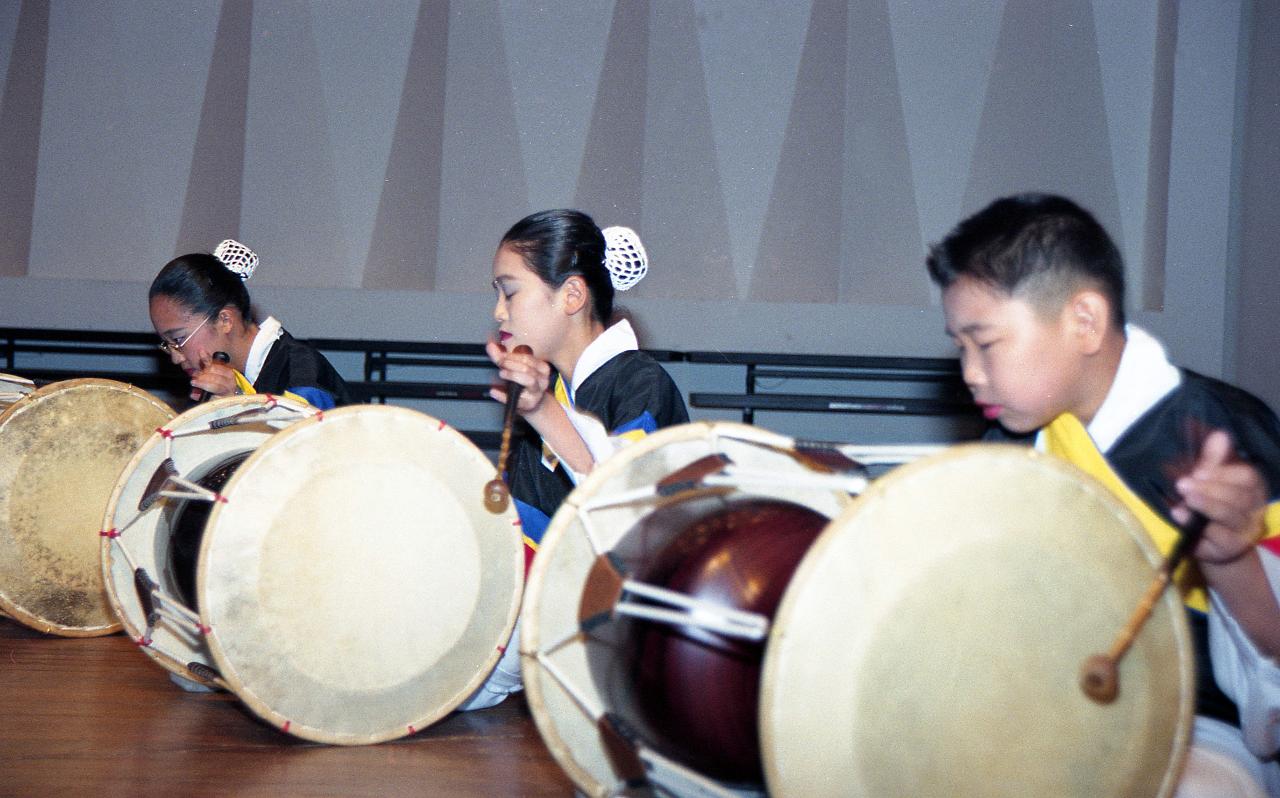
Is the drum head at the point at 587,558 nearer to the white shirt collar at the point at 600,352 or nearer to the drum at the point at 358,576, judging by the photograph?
the drum at the point at 358,576

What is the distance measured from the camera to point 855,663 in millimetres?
970

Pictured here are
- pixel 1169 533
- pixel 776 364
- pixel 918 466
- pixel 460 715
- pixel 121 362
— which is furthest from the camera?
pixel 121 362

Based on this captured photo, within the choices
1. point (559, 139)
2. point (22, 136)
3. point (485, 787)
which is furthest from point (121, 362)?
point (485, 787)

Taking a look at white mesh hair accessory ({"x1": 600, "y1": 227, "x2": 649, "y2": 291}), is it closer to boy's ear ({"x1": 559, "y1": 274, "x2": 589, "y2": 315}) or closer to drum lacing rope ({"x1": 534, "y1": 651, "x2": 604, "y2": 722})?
boy's ear ({"x1": 559, "y1": 274, "x2": 589, "y2": 315})

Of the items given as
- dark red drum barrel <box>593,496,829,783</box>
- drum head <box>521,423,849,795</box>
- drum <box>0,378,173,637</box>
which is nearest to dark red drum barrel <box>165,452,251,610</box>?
drum <box>0,378,173,637</box>

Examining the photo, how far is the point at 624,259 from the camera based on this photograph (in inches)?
96.7

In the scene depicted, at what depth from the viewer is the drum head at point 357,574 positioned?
1.63m

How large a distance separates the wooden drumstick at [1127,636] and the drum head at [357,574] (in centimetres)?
95

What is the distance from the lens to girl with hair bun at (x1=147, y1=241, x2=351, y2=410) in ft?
9.06

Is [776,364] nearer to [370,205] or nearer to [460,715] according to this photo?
[370,205]

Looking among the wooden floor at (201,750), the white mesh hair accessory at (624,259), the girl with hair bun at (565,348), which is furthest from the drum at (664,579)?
the white mesh hair accessory at (624,259)

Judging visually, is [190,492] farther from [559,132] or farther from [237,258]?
[559,132]

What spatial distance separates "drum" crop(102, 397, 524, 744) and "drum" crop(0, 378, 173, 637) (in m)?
0.91

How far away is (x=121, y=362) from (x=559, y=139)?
7.17 feet
